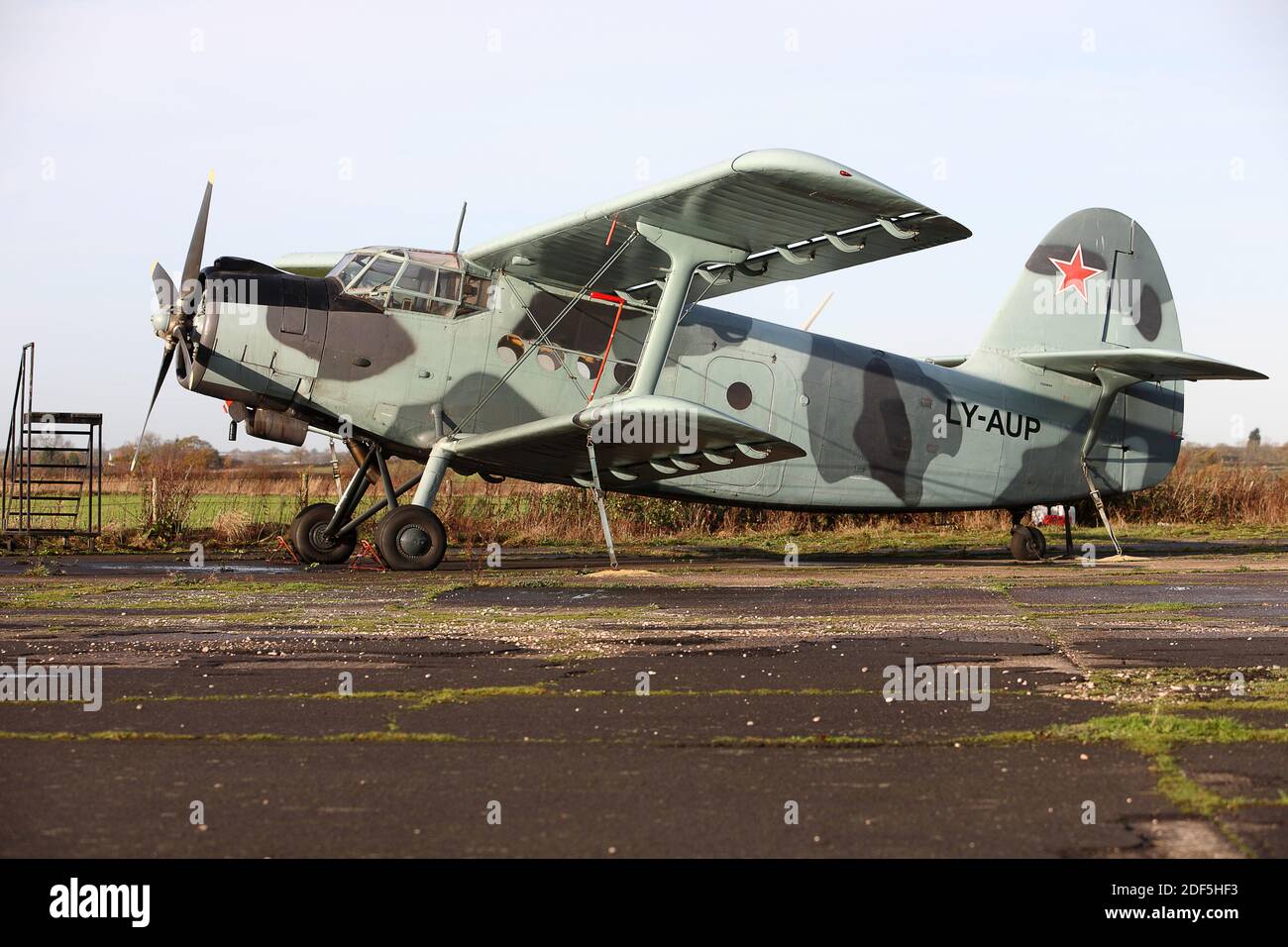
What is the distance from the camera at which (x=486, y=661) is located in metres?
6.77

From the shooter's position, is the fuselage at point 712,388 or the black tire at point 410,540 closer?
the black tire at point 410,540

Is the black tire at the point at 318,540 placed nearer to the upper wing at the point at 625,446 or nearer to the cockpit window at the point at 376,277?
the upper wing at the point at 625,446

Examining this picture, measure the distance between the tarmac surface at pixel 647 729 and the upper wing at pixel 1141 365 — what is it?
576 cm

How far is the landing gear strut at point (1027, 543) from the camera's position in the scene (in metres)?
16.9

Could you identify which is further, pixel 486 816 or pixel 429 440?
pixel 429 440

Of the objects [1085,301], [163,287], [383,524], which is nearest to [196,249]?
[163,287]

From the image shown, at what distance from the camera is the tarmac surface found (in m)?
3.53

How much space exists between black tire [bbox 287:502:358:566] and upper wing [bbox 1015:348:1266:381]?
946cm

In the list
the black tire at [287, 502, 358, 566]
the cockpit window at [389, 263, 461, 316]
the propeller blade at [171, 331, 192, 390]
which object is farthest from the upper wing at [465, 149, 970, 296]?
the black tire at [287, 502, 358, 566]

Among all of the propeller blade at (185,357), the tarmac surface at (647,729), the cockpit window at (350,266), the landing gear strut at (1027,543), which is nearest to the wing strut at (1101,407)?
the landing gear strut at (1027,543)

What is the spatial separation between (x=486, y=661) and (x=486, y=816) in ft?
10.3

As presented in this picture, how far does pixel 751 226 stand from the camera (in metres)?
12.7

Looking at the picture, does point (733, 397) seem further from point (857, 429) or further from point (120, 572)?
point (120, 572)

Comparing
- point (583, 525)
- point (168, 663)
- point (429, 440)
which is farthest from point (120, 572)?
point (583, 525)
